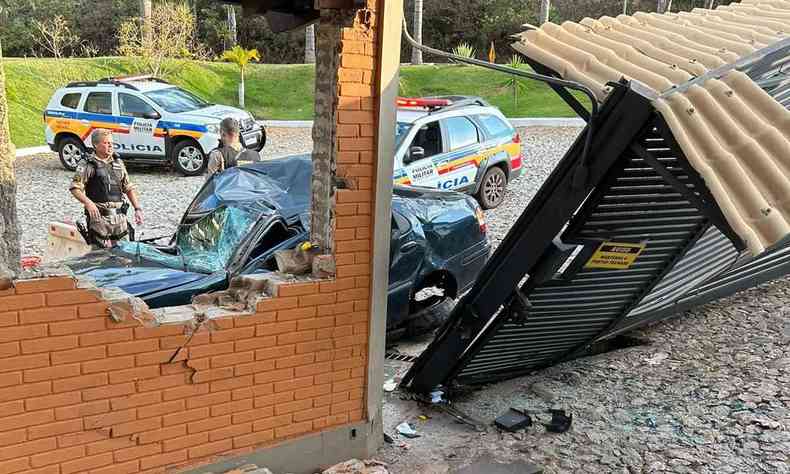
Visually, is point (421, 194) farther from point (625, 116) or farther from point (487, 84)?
point (487, 84)

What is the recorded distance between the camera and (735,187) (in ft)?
9.91

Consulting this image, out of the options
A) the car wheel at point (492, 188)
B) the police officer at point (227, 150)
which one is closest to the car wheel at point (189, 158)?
the car wheel at point (492, 188)

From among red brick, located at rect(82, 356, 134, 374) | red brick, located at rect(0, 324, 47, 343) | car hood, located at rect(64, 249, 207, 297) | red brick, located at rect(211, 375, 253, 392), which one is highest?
red brick, located at rect(0, 324, 47, 343)

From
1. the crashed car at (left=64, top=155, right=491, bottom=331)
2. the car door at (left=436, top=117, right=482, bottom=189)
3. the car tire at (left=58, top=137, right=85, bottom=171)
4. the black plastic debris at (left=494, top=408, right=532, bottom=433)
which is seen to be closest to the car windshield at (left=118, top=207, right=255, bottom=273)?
the crashed car at (left=64, top=155, right=491, bottom=331)

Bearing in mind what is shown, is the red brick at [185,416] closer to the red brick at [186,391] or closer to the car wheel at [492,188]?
the red brick at [186,391]

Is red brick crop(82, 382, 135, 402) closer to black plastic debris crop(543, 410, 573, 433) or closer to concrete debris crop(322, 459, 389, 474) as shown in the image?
concrete debris crop(322, 459, 389, 474)

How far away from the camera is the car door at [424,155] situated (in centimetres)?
1022

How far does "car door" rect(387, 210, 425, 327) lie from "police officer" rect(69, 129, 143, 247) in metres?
2.97

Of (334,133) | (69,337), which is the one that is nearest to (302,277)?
(334,133)

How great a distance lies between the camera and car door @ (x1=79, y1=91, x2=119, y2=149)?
14891 mm

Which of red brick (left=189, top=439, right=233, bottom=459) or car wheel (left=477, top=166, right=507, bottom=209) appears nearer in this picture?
red brick (left=189, top=439, right=233, bottom=459)

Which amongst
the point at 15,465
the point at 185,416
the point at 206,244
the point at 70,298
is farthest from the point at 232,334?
the point at 206,244

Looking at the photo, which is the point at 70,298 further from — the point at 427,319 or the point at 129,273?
the point at 427,319

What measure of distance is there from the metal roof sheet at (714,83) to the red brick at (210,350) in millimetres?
2540
